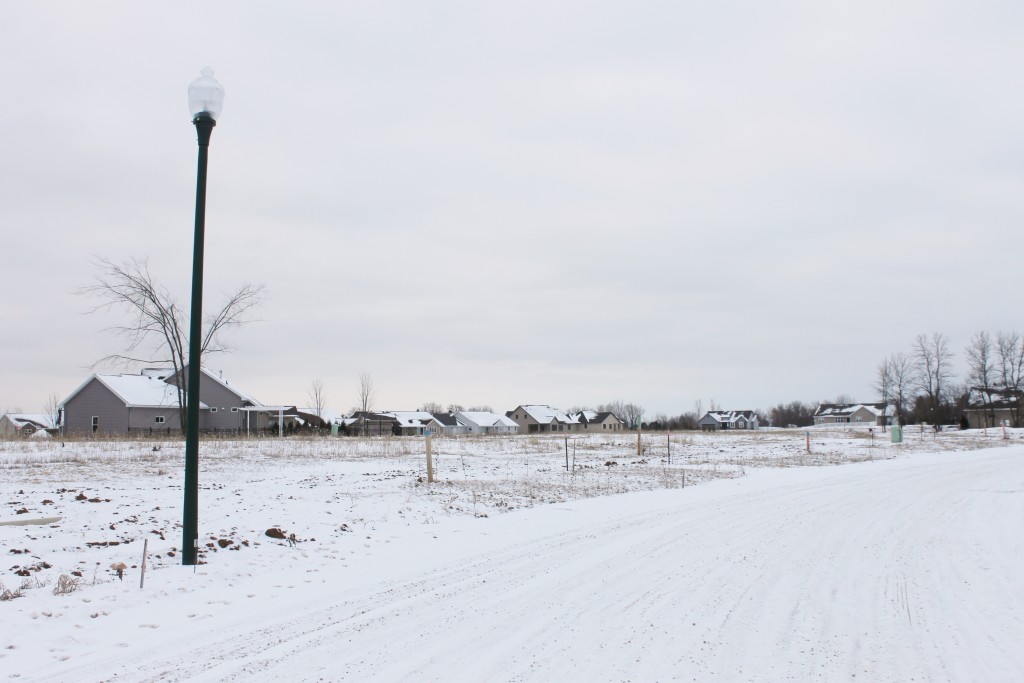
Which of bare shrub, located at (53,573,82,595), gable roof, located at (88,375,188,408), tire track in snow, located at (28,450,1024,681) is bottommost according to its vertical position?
tire track in snow, located at (28,450,1024,681)

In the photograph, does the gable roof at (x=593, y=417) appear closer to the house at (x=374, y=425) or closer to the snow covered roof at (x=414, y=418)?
the snow covered roof at (x=414, y=418)

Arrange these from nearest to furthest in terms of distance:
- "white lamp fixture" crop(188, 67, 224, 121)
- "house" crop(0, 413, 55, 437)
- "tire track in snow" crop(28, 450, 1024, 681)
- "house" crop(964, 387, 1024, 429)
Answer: "tire track in snow" crop(28, 450, 1024, 681) < "white lamp fixture" crop(188, 67, 224, 121) < "house" crop(0, 413, 55, 437) < "house" crop(964, 387, 1024, 429)

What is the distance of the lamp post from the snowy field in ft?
1.86

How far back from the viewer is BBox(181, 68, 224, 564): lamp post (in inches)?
348

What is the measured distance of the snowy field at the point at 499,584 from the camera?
5660 millimetres

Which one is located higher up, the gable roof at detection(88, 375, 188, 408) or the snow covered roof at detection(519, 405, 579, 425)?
the gable roof at detection(88, 375, 188, 408)

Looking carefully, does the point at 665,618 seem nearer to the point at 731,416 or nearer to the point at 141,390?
the point at 141,390

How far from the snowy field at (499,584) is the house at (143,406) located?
41.2m

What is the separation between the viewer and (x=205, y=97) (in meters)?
9.27

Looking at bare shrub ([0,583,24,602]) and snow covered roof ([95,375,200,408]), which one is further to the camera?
snow covered roof ([95,375,200,408])

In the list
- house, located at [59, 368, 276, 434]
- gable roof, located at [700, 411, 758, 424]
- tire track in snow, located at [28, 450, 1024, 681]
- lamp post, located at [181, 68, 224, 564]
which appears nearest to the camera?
tire track in snow, located at [28, 450, 1024, 681]

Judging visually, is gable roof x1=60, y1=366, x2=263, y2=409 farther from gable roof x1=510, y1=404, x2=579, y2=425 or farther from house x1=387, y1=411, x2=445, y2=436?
gable roof x1=510, y1=404, x2=579, y2=425

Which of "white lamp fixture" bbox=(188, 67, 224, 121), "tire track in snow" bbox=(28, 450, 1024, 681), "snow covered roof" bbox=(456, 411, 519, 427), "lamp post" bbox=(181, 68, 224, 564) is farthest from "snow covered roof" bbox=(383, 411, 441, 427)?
"white lamp fixture" bbox=(188, 67, 224, 121)

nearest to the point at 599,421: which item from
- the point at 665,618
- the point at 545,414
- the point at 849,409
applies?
the point at 545,414
